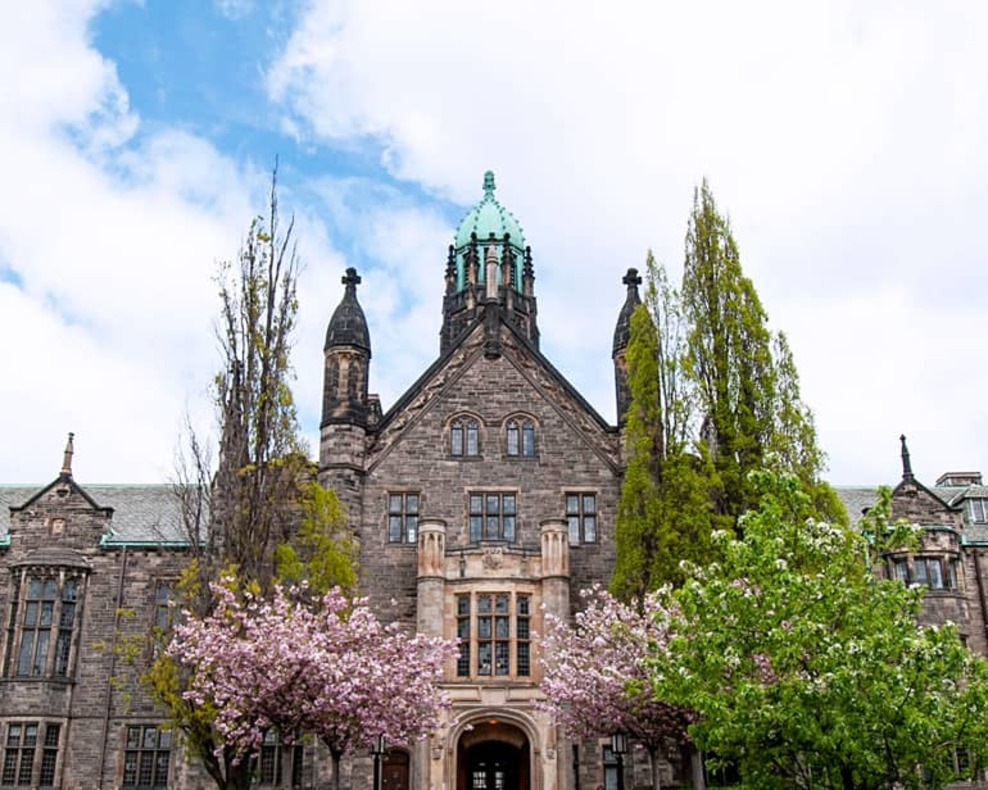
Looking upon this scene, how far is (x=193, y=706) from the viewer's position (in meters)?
20.2

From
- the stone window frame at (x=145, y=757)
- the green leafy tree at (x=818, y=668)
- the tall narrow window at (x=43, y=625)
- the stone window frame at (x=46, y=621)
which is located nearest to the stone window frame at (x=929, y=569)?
the green leafy tree at (x=818, y=668)

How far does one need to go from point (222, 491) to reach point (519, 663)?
9.99 meters

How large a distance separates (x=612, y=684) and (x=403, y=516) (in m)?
11.0

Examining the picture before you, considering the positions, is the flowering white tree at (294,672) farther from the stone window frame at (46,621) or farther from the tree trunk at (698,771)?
the stone window frame at (46,621)

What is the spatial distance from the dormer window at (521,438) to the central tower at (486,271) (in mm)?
10941

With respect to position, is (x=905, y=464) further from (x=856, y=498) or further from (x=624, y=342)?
(x=624, y=342)

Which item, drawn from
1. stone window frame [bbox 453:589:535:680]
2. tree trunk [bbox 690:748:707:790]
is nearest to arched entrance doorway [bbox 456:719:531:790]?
stone window frame [bbox 453:589:535:680]

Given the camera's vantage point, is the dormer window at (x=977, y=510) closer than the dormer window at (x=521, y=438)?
No

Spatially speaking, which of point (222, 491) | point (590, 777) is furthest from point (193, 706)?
point (590, 777)

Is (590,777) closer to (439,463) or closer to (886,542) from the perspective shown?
(439,463)

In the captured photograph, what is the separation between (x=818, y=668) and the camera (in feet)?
44.9

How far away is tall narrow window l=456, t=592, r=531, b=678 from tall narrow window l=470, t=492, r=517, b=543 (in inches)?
99.5

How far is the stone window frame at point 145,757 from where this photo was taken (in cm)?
2956

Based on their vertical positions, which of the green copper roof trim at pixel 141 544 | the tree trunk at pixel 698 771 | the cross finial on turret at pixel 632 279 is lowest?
the tree trunk at pixel 698 771
